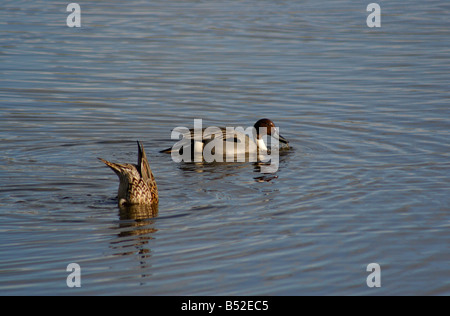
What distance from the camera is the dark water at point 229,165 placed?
6.74m

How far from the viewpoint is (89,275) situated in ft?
21.3

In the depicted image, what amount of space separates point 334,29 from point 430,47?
284cm

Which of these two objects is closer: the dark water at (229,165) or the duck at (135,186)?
the dark water at (229,165)

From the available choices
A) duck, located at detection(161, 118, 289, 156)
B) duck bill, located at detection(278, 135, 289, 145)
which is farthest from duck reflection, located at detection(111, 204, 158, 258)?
duck bill, located at detection(278, 135, 289, 145)

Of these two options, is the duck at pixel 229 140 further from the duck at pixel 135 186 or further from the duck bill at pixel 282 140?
the duck at pixel 135 186

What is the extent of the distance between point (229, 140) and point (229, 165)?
562mm

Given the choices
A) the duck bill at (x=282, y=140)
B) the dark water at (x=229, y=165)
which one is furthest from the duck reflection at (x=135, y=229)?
the duck bill at (x=282, y=140)

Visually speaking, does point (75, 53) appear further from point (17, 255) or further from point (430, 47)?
point (17, 255)

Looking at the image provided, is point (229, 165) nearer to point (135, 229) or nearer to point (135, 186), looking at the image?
point (135, 186)

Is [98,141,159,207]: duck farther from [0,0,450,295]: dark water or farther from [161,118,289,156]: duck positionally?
[161,118,289,156]: duck

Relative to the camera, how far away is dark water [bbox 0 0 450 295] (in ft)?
22.1

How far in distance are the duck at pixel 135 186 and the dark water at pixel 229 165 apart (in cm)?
21

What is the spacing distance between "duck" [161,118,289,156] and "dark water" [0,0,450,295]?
0.38 meters

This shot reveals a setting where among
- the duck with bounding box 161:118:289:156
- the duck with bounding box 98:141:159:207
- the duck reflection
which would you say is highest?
the duck with bounding box 161:118:289:156
